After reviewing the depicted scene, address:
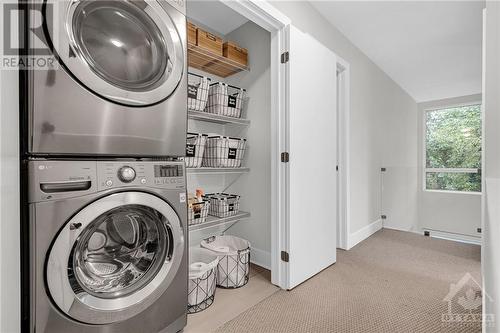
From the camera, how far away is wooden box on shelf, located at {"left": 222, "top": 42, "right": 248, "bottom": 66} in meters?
2.25

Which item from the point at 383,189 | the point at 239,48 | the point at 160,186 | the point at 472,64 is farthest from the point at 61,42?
the point at 472,64

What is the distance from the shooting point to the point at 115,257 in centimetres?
124

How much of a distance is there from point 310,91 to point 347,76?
39.3 inches

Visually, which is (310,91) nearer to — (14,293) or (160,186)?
(160,186)

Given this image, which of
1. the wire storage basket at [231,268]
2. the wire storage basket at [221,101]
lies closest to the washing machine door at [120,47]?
the wire storage basket at [221,101]

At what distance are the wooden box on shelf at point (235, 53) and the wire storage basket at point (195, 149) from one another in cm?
83

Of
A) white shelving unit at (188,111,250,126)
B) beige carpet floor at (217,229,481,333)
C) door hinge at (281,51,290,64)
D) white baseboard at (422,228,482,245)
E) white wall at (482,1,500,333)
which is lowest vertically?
beige carpet floor at (217,229,481,333)

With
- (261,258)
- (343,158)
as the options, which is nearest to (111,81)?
(261,258)

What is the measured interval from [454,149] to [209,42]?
14.8ft

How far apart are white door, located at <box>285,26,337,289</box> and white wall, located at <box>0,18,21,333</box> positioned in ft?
4.98

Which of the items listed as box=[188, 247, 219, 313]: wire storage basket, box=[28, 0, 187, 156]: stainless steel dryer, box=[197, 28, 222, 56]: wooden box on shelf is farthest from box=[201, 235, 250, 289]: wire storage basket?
box=[197, 28, 222, 56]: wooden box on shelf

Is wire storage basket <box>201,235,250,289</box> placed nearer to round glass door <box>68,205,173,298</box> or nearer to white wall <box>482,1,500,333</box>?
round glass door <box>68,205,173,298</box>

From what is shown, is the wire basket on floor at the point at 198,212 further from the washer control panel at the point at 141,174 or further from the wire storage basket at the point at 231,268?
the washer control panel at the point at 141,174

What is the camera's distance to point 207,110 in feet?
7.25
